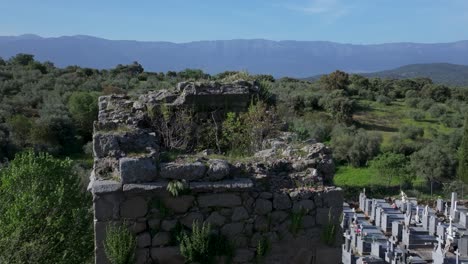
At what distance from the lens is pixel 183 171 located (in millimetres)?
5219

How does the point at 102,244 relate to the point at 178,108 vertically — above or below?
below

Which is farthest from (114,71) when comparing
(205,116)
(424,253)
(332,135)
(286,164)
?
(286,164)

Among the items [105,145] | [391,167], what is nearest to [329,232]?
[105,145]

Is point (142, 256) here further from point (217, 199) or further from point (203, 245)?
point (217, 199)

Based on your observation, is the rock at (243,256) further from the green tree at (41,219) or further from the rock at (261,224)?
the green tree at (41,219)

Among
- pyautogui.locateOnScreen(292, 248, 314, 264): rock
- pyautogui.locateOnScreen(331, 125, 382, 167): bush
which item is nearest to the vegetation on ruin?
pyautogui.locateOnScreen(292, 248, 314, 264): rock

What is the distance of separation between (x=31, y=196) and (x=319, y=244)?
14.8 ft

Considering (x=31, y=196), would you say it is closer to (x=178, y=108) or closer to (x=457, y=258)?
(x=178, y=108)

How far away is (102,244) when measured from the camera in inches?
203

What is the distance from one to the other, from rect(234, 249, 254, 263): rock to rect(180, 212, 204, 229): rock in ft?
1.86

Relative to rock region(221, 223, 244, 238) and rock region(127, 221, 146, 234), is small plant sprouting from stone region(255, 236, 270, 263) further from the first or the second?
rock region(127, 221, 146, 234)

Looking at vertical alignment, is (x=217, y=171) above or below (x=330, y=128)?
above

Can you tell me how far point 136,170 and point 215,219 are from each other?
102 cm

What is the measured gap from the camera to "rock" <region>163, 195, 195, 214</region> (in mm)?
5188
